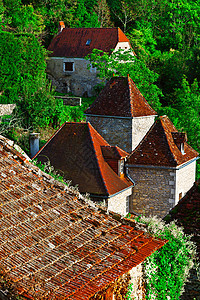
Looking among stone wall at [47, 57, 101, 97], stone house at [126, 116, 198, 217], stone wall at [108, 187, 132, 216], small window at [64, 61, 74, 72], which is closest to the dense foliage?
stone wall at [108, 187, 132, 216]

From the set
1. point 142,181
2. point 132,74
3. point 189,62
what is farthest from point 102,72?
point 142,181

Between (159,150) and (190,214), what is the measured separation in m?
8.65

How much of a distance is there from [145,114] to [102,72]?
12.6 m

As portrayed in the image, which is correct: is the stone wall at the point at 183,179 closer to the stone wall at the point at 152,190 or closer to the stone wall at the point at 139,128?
the stone wall at the point at 152,190

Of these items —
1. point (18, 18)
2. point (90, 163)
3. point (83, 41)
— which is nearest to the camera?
point (90, 163)

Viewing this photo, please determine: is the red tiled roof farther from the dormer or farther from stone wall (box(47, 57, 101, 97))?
the dormer

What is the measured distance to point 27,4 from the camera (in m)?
44.0

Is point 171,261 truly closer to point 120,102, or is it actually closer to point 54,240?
point 54,240

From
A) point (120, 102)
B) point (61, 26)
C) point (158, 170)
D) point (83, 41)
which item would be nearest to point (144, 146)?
point (158, 170)

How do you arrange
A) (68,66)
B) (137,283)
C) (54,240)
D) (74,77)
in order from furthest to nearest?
(68,66)
(74,77)
(137,283)
(54,240)

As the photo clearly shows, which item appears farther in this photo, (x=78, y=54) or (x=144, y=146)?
(x=78, y=54)

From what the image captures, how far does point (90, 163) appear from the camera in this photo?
627 inches

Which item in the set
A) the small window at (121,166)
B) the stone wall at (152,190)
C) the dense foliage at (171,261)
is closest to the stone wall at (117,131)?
the stone wall at (152,190)

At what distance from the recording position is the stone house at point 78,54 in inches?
1507
